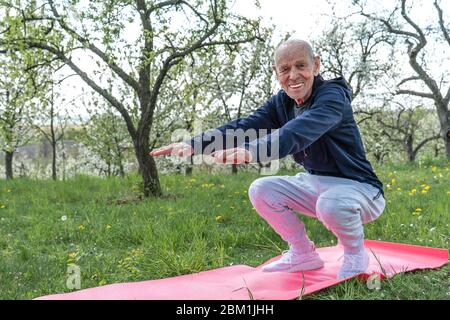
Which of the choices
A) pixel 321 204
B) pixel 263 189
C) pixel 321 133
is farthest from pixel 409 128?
pixel 321 133

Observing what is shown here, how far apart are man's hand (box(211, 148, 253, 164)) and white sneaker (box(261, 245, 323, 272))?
3.76 ft

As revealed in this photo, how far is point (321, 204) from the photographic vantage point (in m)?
2.92

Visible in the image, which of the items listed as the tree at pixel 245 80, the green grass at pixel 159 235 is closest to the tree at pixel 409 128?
the tree at pixel 245 80

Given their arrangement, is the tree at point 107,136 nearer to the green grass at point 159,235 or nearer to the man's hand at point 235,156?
the green grass at point 159,235

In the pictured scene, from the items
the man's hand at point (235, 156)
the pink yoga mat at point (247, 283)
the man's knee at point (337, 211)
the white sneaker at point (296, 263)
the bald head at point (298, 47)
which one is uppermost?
the bald head at point (298, 47)

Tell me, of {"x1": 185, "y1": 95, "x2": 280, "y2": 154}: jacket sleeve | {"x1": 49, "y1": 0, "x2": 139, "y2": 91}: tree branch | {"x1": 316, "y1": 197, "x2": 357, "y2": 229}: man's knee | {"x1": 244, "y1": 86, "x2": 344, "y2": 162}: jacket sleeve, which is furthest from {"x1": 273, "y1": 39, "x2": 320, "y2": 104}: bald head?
{"x1": 49, "y1": 0, "x2": 139, "y2": 91}: tree branch

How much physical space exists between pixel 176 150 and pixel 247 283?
0.97 meters

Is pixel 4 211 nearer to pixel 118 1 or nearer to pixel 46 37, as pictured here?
pixel 46 37

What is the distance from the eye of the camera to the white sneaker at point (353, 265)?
299cm

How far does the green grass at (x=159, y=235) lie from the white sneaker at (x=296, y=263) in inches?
17.6

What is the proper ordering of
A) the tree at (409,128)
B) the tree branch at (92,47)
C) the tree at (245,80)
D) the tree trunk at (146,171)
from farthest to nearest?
the tree at (409,128), the tree at (245,80), the tree trunk at (146,171), the tree branch at (92,47)

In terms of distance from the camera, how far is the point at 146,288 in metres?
3.08

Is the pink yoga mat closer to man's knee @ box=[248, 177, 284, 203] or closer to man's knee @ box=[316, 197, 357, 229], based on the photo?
man's knee @ box=[316, 197, 357, 229]
